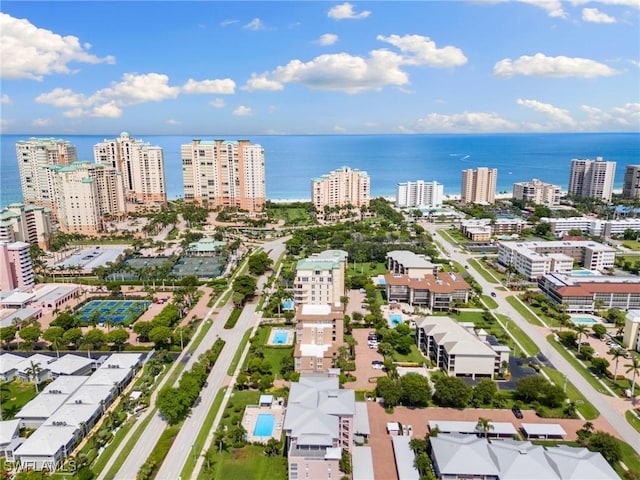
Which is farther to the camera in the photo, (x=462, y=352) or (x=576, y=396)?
(x=462, y=352)

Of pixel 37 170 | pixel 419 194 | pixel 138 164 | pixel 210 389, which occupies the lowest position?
pixel 210 389

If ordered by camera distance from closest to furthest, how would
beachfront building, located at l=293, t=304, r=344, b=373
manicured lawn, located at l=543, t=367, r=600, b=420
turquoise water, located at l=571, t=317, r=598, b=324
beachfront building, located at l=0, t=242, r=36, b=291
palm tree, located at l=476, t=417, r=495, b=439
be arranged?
palm tree, located at l=476, t=417, r=495, b=439, manicured lawn, located at l=543, t=367, r=600, b=420, beachfront building, located at l=293, t=304, r=344, b=373, turquoise water, located at l=571, t=317, r=598, b=324, beachfront building, located at l=0, t=242, r=36, b=291

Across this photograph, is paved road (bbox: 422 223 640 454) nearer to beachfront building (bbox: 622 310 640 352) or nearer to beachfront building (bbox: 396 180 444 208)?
beachfront building (bbox: 622 310 640 352)

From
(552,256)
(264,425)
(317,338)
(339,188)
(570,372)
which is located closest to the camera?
(264,425)

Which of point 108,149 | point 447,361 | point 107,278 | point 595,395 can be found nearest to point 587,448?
point 595,395

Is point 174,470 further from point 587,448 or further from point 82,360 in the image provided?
point 587,448

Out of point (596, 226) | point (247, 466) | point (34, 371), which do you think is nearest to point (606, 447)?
point (247, 466)

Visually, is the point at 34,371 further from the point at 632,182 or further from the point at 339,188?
the point at 632,182

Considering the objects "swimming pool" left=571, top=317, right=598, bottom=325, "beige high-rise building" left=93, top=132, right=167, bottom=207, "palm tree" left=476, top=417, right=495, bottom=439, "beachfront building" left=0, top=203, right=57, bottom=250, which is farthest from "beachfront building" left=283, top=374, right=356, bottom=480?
"beige high-rise building" left=93, top=132, right=167, bottom=207
